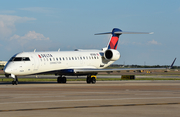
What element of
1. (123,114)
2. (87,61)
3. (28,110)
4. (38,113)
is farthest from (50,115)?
(87,61)

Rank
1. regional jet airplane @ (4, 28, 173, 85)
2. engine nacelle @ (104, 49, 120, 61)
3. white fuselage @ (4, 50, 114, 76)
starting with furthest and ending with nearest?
engine nacelle @ (104, 49, 120, 61) < regional jet airplane @ (4, 28, 173, 85) < white fuselage @ (4, 50, 114, 76)

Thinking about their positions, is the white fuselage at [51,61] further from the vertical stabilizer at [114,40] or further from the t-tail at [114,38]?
the t-tail at [114,38]

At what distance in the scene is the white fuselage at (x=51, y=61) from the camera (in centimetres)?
3391

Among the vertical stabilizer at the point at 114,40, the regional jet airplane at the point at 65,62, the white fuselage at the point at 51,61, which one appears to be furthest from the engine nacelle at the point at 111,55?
the vertical stabilizer at the point at 114,40

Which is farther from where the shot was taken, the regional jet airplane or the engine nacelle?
the engine nacelle

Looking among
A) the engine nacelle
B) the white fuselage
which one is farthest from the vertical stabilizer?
the white fuselage

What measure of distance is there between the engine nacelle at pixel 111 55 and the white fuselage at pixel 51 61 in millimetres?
638

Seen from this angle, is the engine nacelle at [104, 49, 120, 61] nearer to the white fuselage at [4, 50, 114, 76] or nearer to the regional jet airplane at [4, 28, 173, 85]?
the regional jet airplane at [4, 28, 173, 85]

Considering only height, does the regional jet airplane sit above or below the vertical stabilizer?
below

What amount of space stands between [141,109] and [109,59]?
30.0 m

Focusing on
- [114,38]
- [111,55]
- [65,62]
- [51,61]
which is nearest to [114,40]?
[114,38]

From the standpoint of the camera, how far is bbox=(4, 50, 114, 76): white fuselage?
111 feet

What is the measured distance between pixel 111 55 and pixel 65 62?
7.26m

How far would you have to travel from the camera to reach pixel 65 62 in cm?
3806
